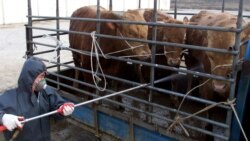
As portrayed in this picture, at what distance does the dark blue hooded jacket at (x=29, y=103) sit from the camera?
2.60 meters

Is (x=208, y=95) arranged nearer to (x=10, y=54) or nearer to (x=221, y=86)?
(x=221, y=86)

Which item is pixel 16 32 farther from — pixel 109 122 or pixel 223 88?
pixel 223 88

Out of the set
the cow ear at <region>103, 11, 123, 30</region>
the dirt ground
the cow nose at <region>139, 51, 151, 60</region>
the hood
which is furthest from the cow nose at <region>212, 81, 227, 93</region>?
the dirt ground

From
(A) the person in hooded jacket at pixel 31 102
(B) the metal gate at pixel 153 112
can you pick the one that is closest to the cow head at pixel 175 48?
(B) the metal gate at pixel 153 112

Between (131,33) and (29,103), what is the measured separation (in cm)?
194

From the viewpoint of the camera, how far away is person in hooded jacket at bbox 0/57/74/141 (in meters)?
2.59

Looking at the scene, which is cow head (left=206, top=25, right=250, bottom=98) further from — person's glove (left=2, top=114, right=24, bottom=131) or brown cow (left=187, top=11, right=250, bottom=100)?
person's glove (left=2, top=114, right=24, bottom=131)

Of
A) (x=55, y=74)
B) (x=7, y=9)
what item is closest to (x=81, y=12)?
(x=55, y=74)

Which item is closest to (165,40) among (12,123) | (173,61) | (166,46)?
(166,46)

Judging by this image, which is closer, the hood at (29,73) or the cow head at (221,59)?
the hood at (29,73)

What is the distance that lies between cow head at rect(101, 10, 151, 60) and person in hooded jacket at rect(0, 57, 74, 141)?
4.74ft

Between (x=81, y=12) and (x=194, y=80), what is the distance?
2.19 metres

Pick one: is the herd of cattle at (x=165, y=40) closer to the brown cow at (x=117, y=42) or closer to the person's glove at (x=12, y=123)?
the brown cow at (x=117, y=42)

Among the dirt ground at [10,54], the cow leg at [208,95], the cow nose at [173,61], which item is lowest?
the dirt ground at [10,54]
